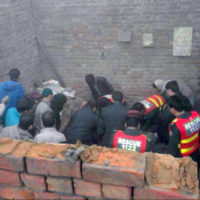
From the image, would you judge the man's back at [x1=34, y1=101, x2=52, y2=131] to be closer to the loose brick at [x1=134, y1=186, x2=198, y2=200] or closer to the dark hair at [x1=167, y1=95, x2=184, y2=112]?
the dark hair at [x1=167, y1=95, x2=184, y2=112]

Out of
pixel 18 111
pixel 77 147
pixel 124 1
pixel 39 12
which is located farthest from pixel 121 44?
pixel 77 147

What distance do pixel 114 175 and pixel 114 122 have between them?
2648mm

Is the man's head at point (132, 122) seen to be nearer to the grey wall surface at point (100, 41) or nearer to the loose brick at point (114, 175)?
the loose brick at point (114, 175)

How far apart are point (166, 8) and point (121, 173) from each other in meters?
4.67

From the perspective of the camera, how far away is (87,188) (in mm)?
2041

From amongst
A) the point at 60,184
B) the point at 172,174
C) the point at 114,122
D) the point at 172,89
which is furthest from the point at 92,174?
the point at 172,89

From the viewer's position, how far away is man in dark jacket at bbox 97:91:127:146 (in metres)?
4.55

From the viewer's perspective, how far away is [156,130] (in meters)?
4.92

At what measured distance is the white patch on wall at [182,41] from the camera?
5809mm

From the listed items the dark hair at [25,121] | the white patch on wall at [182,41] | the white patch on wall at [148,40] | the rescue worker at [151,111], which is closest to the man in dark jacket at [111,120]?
the rescue worker at [151,111]

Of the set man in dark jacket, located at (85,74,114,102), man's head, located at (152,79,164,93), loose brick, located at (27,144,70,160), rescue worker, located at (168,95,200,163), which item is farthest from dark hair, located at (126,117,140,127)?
man in dark jacket, located at (85,74,114,102)

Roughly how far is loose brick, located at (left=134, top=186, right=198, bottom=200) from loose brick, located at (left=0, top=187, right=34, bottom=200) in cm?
85

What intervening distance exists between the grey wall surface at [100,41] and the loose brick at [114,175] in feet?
14.4

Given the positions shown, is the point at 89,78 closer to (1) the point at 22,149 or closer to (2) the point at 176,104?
(2) the point at 176,104
